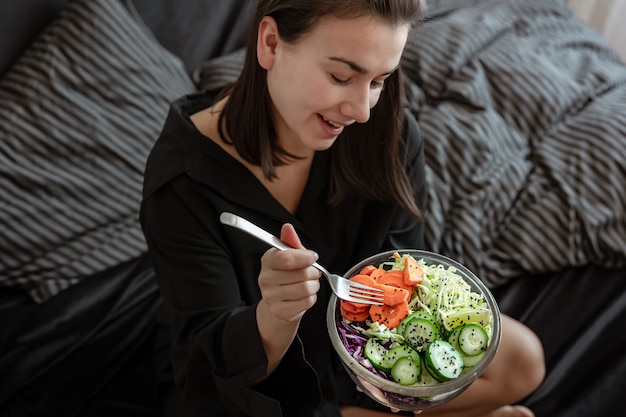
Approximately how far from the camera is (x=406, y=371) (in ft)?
2.92

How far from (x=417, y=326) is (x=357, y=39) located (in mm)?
410

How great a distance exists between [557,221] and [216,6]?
1.10 m

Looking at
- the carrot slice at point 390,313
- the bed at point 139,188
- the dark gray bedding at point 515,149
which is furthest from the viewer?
the dark gray bedding at point 515,149

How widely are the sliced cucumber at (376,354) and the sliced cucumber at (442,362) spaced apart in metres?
0.05

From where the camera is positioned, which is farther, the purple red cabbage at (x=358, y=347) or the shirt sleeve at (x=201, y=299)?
the shirt sleeve at (x=201, y=299)

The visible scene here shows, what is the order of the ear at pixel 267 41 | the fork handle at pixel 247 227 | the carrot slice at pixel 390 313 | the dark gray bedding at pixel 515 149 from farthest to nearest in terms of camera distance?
the dark gray bedding at pixel 515 149, the ear at pixel 267 41, the carrot slice at pixel 390 313, the fork handle at pixel 247 227

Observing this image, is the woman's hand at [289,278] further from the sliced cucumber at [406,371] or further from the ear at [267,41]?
the ear at [267,41]

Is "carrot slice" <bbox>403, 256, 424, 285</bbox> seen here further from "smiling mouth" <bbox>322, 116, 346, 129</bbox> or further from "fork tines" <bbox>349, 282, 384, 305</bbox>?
"smiling mouth" <bbox>322, 116, 346, 129</bbox>

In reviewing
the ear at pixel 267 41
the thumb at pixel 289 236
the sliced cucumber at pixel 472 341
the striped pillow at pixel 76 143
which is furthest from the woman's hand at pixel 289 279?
the striped pillow at pixel 76 143

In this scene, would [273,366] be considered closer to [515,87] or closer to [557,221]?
[557,221]

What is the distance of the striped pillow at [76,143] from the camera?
1.53 m

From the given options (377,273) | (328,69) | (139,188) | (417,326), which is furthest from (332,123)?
(139,188)

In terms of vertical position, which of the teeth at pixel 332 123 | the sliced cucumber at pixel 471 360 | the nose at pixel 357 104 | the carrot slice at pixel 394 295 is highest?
the nose at pixel 357 104

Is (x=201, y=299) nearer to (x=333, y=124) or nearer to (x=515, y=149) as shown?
(x=333, y=124)
